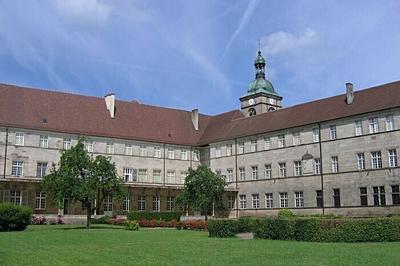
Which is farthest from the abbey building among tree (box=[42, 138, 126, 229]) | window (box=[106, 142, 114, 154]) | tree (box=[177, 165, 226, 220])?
tree (box=[42, 138, 126, 229])

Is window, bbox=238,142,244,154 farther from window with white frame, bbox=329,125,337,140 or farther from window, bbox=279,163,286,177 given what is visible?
window with white frame, bbox=329,125,337,140

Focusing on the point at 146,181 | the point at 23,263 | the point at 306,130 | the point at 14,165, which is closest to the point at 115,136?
the point at 146,181

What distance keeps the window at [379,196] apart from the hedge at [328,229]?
18105 millimetres

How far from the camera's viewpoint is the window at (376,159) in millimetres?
39375

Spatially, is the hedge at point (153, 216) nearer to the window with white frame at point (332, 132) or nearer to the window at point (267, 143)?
the window at point (267, 143)

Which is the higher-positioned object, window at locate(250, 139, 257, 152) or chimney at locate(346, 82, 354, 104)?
chimney at locate(346, 82, 354, 104)

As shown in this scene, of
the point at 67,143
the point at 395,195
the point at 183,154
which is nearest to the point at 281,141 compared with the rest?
the point at 395,195

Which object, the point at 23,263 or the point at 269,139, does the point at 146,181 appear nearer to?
the point at 269,139

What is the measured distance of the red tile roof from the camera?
4319cm

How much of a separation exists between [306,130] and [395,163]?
9.11m

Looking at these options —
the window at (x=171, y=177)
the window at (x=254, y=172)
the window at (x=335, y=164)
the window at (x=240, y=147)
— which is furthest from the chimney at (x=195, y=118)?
the window at (x=335, y=164)

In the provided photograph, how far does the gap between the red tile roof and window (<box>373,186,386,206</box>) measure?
6362 mm

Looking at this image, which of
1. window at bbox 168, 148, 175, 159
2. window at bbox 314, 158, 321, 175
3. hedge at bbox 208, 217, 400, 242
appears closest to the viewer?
hedge at bbox 208, 217, 400, 242

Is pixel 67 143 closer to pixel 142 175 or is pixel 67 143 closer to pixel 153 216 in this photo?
pixel 142 175
